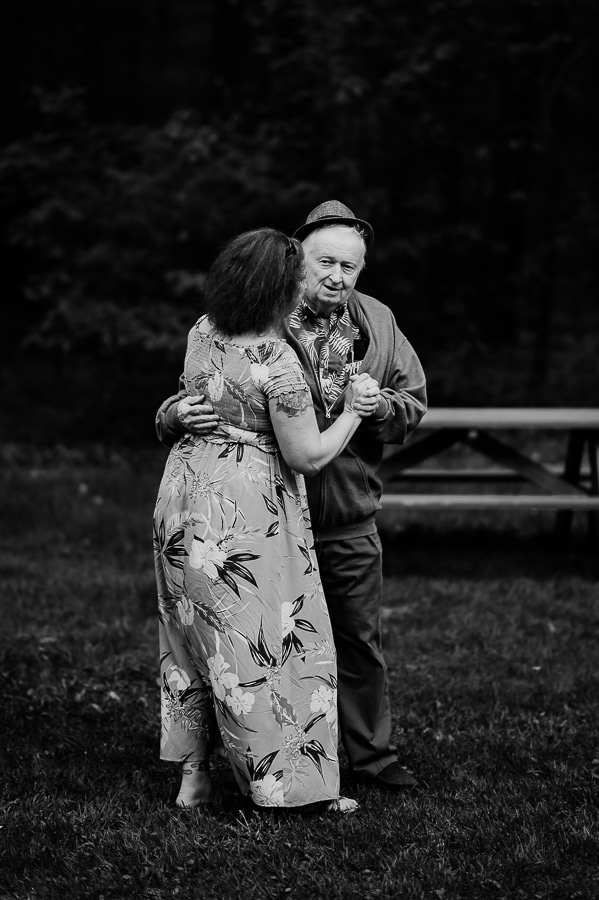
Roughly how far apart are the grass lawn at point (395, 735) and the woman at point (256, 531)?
292 millimetres

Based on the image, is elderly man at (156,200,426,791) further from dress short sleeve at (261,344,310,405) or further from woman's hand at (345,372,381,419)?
dress short sleeve at (261,344,310,405)

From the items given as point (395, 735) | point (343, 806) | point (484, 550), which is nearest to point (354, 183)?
point (484, 550)

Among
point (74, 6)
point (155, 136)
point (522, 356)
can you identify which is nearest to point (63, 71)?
point (74, 6)

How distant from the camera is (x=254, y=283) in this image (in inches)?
123

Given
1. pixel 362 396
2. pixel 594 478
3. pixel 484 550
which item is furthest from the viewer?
pixel 484 550

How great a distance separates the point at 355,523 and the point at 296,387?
0.68 metres

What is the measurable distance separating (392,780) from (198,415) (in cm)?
143

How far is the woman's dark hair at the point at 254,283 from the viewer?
10.3 ft

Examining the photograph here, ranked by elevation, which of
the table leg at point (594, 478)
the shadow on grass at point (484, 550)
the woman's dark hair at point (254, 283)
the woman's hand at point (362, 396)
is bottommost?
the shadow on grass at point (484, 550)

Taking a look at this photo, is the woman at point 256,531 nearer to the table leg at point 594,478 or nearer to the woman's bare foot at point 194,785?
the woman's bare foot at point 194,785

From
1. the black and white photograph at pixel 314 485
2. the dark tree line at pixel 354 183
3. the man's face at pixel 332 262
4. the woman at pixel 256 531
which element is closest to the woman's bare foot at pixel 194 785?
the black and white photograph at pixel 314 485

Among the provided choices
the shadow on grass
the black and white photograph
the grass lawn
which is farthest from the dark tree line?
the grass lawn

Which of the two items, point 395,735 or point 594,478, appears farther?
point 594,478

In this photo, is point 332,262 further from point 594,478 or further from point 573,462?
point 573,462
